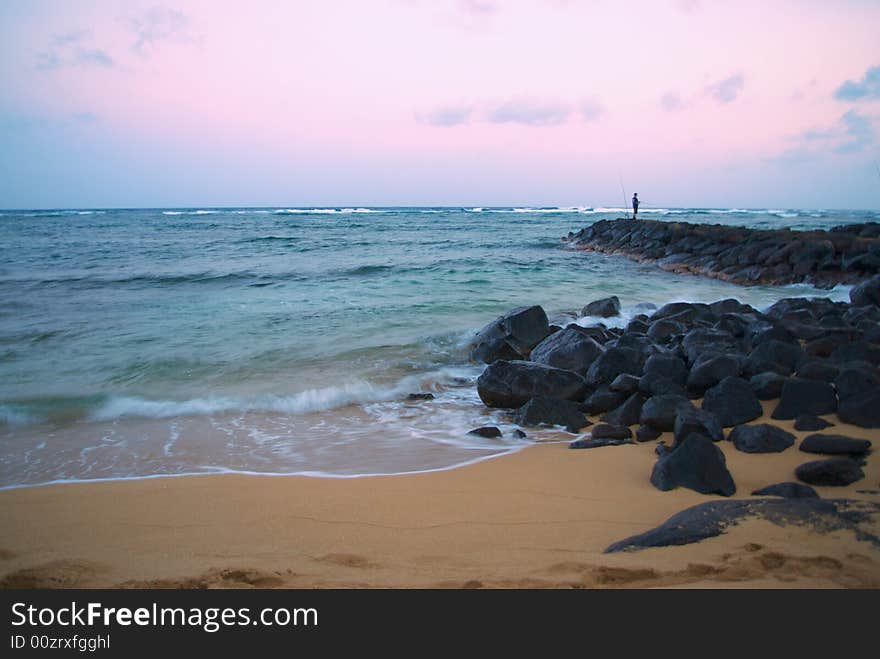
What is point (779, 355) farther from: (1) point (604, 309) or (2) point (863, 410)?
(1) point (604, 309)

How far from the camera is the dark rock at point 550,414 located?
532 cm

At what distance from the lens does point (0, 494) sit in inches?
160

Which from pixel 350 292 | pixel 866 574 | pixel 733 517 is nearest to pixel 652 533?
pixel 733 517

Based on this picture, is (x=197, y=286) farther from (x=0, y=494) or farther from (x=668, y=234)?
(x=668, y=234)

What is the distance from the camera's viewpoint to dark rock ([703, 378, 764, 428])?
15.8 ft

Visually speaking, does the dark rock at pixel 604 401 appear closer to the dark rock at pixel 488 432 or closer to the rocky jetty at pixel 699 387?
the rocky jetty at pixel 699 387

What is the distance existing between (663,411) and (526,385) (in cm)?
151

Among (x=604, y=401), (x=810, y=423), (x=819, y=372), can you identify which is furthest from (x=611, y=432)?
(x=819, y=372)

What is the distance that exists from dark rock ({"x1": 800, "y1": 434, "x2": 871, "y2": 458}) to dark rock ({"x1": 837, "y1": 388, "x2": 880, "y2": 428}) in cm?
60

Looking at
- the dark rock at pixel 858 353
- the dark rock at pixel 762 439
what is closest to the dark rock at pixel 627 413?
the dark rock at pixel 762 439

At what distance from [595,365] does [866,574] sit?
13.1 ft

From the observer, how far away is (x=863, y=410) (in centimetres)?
454

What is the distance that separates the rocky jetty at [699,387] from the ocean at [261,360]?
527 millimetres

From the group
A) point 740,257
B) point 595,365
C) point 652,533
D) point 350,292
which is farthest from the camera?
point 740,257
